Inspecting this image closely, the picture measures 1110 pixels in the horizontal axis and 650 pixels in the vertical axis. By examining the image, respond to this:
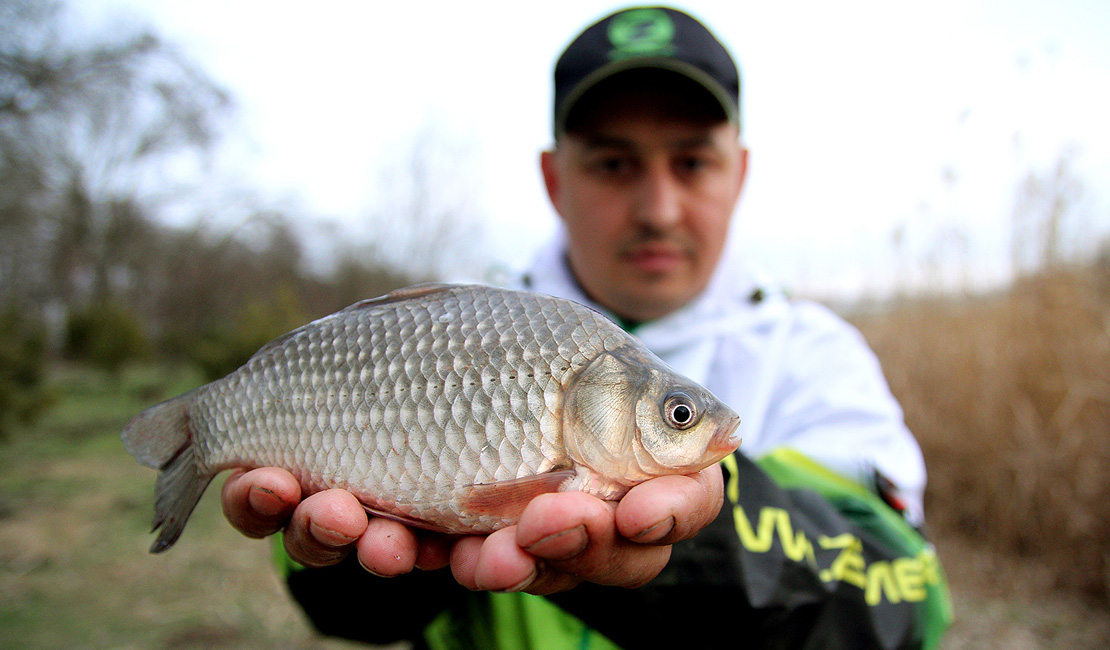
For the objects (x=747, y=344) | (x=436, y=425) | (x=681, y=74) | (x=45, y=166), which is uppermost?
(x=681, y=74)

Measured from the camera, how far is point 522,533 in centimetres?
80

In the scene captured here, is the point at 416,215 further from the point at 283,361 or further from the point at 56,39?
the point at 283,361

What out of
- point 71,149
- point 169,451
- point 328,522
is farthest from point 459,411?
point 71,149

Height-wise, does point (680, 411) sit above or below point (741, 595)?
above

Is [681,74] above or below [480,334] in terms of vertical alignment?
above

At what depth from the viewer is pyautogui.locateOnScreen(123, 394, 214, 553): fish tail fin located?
43.7 inches

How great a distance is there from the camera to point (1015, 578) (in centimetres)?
304

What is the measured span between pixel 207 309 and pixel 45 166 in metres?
4.16

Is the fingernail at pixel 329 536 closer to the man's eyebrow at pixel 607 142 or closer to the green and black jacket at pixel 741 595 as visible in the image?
the green and black jacket at pixel 741 595

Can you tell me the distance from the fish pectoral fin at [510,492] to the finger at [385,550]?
0.12 metres

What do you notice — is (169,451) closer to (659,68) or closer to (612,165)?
(612,165)

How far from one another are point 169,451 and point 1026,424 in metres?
3.59

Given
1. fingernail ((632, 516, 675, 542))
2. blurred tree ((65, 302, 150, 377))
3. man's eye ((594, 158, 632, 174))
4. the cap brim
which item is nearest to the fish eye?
fingernail ((632, 516, 675, 542))

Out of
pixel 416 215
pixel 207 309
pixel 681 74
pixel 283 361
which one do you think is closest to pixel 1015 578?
pixel 681 74
